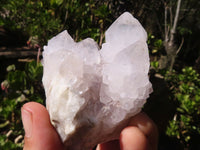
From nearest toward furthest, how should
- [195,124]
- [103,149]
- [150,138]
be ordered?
1. [150,138]
2. [103,149]
3. [195,124]

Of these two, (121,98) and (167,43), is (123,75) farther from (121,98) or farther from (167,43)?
(167,43)

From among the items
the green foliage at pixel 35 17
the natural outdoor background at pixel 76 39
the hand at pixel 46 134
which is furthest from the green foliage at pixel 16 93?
the hand at pixel 46 134

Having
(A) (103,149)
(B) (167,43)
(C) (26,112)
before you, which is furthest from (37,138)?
(B) (167,43)

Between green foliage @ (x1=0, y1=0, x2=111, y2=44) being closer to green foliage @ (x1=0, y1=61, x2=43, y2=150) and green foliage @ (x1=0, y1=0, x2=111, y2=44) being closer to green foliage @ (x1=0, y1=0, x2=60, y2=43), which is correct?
green foliage @ (x1=0, y1=0, x2=60, y2=43)

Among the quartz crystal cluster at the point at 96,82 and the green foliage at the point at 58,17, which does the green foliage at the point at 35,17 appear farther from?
the quartz crystal cluster at the point at 96,82

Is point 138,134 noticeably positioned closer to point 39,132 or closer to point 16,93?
point 39,132

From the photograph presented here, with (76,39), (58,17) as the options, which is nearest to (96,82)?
(76,39)
